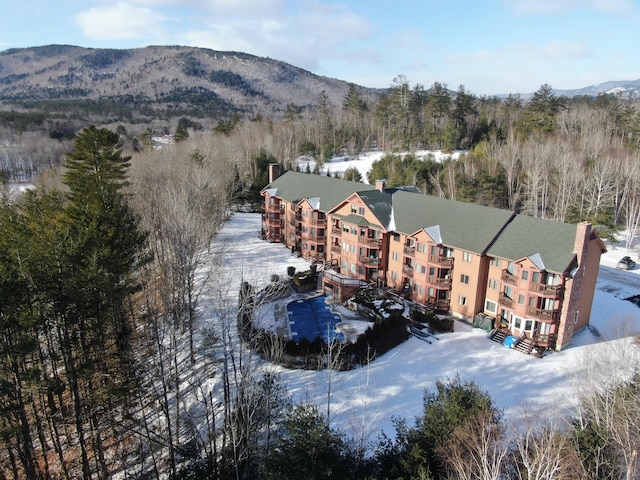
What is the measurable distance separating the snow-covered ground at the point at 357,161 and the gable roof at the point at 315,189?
26569mm

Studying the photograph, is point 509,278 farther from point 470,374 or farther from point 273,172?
point 273,172

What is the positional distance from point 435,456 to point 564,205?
5118cm

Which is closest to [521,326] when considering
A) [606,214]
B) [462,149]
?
Answer: [606,214]

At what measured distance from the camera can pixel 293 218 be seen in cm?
4997

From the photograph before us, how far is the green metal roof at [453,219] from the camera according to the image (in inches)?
1319

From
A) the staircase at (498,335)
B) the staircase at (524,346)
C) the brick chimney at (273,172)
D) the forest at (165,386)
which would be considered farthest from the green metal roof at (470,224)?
the brick chimney at (273,172)

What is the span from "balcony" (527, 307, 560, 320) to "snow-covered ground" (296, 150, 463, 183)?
53405 millimetres

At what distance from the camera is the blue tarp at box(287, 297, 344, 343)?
3206cm

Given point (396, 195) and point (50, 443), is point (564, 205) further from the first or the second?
point (50, 443)

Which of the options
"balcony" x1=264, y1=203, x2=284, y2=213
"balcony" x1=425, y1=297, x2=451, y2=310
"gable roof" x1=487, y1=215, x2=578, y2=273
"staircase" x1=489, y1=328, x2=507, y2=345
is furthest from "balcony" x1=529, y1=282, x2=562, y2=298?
"balcony" x1=264, y1=203, x2=284, y2=213

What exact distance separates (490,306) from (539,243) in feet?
20.2

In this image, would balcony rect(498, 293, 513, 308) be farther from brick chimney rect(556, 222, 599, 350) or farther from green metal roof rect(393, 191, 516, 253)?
green metal roof rect(393, 191, 516, 253)

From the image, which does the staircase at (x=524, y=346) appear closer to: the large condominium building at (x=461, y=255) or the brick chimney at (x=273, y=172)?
the large condominium building at (x=461, y=255)

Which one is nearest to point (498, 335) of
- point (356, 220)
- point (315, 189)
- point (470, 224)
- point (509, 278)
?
point (509, 278)
